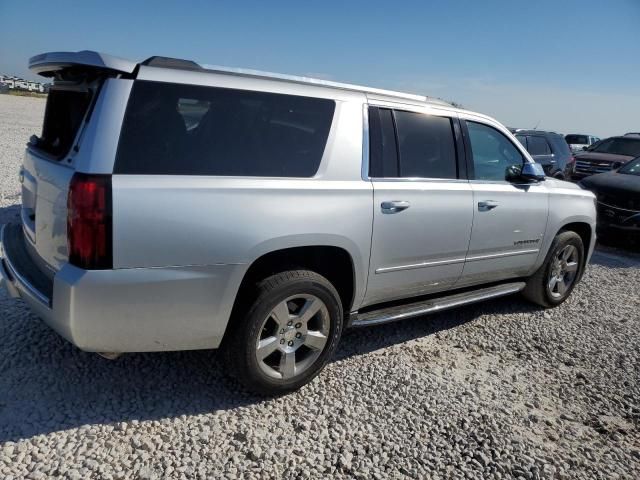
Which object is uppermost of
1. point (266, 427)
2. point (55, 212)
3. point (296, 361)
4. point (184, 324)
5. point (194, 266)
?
point (55, 212)

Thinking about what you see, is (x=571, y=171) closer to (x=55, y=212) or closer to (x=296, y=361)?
(x=296, y=361)

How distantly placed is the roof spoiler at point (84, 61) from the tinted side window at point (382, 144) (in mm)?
1517

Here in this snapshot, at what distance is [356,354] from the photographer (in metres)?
3.71

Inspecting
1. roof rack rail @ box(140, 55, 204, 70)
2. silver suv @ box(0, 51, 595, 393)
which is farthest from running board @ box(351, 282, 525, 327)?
roof rack rail @ box(140, 55, 204, 70)

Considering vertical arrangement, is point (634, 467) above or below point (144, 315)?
below

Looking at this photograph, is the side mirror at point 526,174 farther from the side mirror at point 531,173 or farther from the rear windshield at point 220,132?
the rear windshield at point 220,132

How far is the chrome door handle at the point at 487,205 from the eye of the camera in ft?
12.8

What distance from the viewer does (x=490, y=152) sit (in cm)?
430

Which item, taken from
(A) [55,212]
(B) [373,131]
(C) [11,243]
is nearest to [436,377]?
(B) [373,131]

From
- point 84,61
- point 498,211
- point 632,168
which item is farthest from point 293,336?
point 632,168

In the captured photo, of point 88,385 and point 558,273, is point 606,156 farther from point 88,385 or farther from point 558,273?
point 88,385

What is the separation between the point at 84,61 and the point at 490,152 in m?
3.20

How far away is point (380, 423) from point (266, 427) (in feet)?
2.16

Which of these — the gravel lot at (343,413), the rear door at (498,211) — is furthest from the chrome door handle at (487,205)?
the gravel lot at (343,413)
